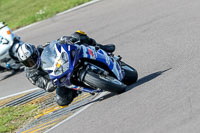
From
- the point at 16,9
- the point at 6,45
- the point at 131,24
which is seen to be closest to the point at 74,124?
the point at 6,45

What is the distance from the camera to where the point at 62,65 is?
24.2 ft

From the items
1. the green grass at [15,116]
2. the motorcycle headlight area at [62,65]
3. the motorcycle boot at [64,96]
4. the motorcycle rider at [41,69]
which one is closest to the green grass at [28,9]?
the green grass at [15,116]

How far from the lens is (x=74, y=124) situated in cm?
761

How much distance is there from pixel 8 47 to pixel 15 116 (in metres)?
2.91

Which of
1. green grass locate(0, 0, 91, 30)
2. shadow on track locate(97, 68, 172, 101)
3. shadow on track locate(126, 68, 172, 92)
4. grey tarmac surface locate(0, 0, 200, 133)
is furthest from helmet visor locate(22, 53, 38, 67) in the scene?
green grass locate(0, 0, 91, 30)

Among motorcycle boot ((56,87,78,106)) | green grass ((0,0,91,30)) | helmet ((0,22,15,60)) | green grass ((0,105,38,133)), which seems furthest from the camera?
green grass ((0,0,91,30))

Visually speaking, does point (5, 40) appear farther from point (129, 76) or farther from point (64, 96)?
point (129, 76)

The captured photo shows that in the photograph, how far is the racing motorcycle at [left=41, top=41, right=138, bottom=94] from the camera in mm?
7387

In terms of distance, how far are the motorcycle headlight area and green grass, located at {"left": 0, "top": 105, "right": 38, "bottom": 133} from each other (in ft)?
6.53

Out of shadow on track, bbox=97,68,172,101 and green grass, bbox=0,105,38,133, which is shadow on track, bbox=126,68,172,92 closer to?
shadow on track, bbox=97,68,172,101

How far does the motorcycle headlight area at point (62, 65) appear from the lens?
7.37 m

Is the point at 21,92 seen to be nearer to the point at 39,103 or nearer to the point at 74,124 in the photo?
the point at 39,103

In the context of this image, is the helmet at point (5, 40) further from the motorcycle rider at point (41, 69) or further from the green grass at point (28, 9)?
the green grass at point (28, 9)

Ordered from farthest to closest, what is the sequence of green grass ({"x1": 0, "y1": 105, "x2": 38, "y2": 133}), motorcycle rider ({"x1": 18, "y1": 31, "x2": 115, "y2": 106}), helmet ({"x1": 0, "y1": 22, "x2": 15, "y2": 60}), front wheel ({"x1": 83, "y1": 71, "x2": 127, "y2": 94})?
helmet ({"x1": 0, "y1": 22, "x2": 15, "y2": 60}) → green grass ({"x1": 0, "y1": 105, "x2": 38, "y2": 133}) → motorcycle rider ({"x1": 18, "y1": 31, "x2": 115, "y2": 106}) → front wheel ({"x1": 83, "y1": 71, "x2": 127, "y2": 94})
